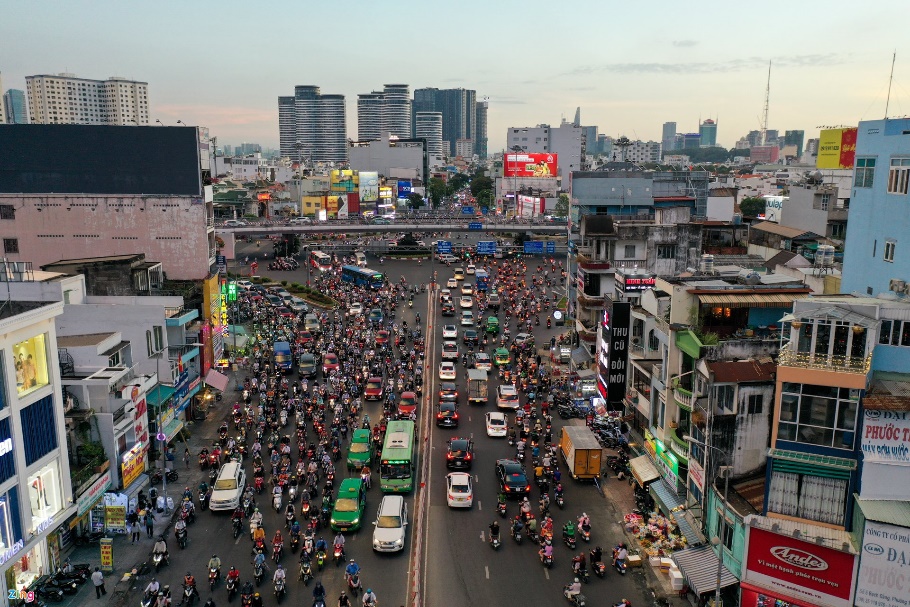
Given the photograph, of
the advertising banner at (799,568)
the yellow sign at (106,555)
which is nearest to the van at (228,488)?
the yellow sign at (106,555)

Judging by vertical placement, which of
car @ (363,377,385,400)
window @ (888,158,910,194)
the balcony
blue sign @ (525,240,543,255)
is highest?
window @ (888,158,910,194)

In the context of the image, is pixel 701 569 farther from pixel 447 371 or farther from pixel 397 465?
pixel 447 371

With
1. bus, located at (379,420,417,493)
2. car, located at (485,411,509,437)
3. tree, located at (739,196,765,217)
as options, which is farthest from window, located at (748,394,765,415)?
tree, located at (739,196,765,217)

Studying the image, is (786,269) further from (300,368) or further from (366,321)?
(366,321)

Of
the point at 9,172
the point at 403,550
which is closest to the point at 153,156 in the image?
the point at 9,172

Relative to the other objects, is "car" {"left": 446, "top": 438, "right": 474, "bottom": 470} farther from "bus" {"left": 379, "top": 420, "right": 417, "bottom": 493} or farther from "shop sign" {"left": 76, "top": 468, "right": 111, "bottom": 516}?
"shop sign" {"left": 76, "top": 468, "right": 111, "bottom": 516}

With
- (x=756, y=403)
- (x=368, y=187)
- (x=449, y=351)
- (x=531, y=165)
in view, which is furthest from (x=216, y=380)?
(x=531, y=165)
